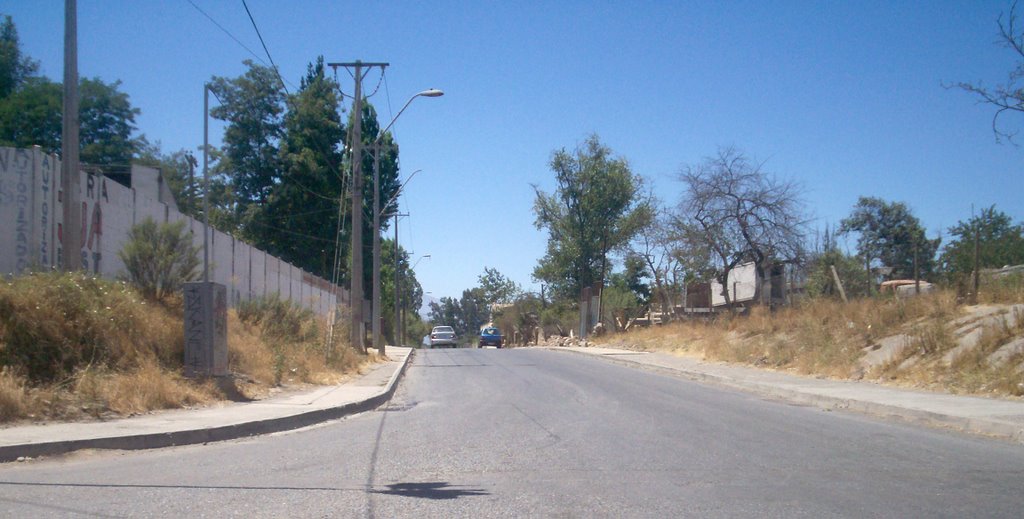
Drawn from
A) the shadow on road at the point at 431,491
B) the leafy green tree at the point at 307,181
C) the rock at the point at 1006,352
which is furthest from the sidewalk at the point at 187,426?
the leafy green tree at the point at 307,181

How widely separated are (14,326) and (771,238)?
92.0 ft

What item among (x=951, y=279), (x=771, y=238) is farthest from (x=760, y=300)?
(x=951, y=279)

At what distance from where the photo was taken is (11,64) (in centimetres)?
4203

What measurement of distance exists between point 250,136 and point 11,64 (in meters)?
12.5

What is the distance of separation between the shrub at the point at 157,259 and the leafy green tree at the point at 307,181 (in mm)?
28366

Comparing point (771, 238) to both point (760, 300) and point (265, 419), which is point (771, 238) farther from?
point (265, 419)

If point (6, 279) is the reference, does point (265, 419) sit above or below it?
below

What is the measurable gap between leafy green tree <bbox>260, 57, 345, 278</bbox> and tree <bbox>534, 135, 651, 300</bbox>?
604 inches

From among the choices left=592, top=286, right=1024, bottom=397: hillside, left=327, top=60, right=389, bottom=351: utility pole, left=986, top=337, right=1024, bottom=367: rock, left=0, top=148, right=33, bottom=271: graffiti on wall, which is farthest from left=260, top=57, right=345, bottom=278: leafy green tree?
left=986, top=337, right=1024, bottom=367: rock

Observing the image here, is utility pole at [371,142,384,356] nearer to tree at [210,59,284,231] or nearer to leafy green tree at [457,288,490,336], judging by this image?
tree at [210,59,284,231]

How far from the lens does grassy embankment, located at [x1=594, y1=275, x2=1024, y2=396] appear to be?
16328 millimetres

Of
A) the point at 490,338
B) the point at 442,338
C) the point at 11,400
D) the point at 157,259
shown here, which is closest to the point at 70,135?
the point at 157,259

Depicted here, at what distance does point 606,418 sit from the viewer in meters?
13.5

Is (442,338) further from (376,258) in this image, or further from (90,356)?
(90,356)
